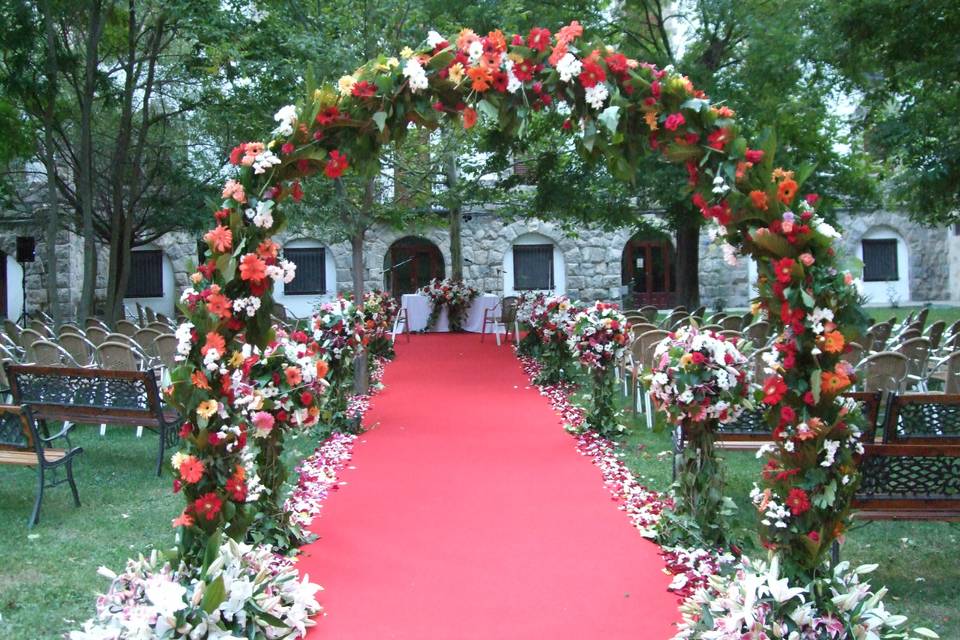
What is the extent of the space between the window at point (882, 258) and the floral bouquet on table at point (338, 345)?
25.2m

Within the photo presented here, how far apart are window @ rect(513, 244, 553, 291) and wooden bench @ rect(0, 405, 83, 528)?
23.0 meters

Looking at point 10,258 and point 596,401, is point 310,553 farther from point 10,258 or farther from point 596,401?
point 10,258

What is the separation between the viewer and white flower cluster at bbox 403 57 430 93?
15.0 ft

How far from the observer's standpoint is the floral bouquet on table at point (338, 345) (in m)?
9.39

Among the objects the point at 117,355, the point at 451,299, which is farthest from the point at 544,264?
the point at 117,355

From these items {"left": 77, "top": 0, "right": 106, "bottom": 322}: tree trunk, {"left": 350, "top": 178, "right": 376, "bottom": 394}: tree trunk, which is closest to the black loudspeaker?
{"left": 77, "top": 0, "right": 106, "bottom": 322}: tree trunk

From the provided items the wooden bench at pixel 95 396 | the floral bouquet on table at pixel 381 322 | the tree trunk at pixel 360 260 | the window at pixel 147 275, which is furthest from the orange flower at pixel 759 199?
the window at pixel 147 275

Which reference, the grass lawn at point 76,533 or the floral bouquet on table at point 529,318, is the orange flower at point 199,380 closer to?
the grass lawn at point 76,533

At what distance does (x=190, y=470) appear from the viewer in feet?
14.4

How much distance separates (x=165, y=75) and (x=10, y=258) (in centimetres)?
1179

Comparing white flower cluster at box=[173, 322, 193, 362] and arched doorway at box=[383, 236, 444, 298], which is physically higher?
arched doorway at box=[383, 236, 444, 298]

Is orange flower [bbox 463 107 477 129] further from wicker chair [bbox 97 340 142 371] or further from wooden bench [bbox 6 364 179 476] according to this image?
wicker chair [bbox 97 340 142 371]

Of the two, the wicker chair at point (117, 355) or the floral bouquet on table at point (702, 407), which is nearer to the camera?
the floral bouquet on table at point (702, 407)

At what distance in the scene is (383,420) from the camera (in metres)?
10.2
